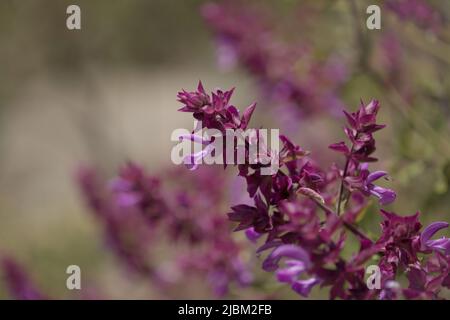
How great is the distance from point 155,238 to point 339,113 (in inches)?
34.4

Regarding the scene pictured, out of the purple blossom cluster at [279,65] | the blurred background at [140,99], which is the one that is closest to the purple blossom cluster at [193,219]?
the blurred background at [140,99]

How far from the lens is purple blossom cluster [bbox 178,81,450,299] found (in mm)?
1139

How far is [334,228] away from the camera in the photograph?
1135 millimetres

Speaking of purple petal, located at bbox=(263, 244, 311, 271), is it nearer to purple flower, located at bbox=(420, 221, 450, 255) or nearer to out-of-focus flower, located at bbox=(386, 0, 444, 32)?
purple flower, located at bbox=(420, 221, 450, 255)

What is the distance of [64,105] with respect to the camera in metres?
7.24

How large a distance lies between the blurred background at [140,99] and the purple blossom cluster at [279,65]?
31 mm

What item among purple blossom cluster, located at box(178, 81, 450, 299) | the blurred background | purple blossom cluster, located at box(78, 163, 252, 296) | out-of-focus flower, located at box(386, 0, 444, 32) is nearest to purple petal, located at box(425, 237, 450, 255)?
purple blossom cluster, located at box(178, 81, 450, 299)

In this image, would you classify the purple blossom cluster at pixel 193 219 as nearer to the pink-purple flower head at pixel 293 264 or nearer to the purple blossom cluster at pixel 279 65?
the purple blossom cluster at pixel 279 65

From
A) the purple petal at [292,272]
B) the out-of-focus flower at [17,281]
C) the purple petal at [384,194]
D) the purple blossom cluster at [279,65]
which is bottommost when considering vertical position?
the out-of-focus flower at [17,281]

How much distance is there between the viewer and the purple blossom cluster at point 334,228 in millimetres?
1139

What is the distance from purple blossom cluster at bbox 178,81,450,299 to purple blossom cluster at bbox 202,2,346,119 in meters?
1.27

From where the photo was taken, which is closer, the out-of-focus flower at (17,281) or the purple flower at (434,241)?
the purple flower at (434,241)

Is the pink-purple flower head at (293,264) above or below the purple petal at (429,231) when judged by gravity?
below

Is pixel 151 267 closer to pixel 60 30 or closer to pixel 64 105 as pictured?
pixel 60 30
